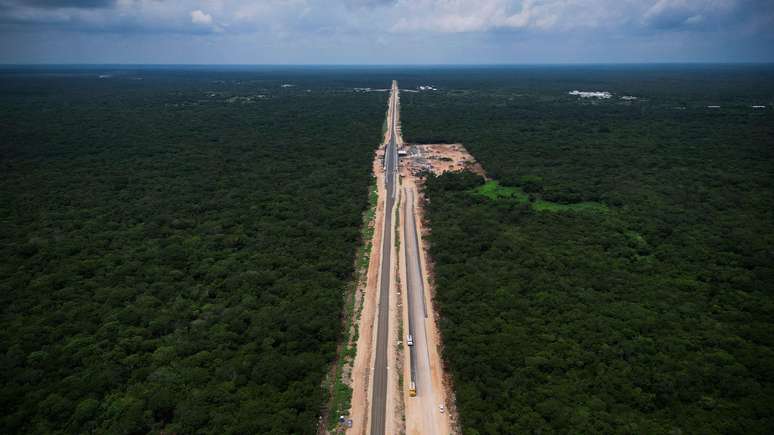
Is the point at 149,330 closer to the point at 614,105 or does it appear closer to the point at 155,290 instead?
the point at 155,290

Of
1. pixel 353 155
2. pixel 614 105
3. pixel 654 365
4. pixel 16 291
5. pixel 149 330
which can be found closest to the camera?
pixel 654 365

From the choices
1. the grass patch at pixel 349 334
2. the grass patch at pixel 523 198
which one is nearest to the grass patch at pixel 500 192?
the grass patch at pixel 523 198

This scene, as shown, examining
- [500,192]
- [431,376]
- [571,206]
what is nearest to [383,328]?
[431,376]

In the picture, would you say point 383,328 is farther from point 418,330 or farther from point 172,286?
point 172,286

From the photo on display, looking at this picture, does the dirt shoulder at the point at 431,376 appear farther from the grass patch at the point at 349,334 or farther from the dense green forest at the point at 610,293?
the grass patch at the point at 349,334

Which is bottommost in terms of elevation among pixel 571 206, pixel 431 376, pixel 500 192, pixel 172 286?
pixel 431 376

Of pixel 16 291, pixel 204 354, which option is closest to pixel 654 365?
pixel 204 354

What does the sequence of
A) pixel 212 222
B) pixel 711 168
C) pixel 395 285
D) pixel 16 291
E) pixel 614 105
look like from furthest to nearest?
pixel 614 105 → pixel 711 168 → pixel 212 222 → pixel 395 285 → pixel 16 291
